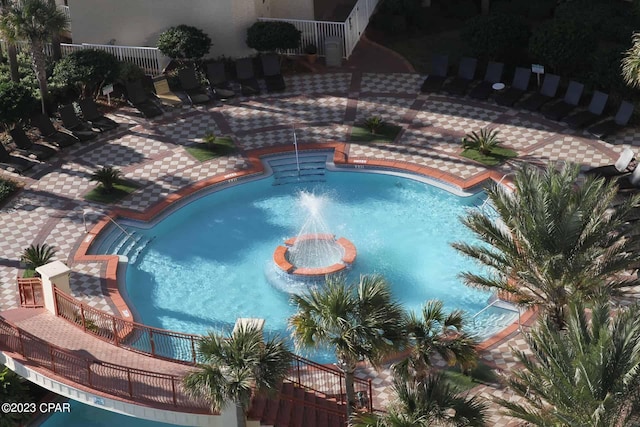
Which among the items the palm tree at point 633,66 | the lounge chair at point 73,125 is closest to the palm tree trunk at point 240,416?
the palm tree at point 633,66

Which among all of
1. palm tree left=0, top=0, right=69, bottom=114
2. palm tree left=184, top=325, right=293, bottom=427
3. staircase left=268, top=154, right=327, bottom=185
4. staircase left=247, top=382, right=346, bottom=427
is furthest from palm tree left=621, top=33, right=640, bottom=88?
palm tree left=0, top=0, right=69, bottom=114

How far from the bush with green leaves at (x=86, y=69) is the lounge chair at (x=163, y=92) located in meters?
1.42

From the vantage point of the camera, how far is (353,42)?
37.8m

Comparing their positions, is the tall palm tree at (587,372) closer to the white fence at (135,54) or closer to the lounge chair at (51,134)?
the lounge chair at (51,134)

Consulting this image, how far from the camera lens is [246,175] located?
3206cm

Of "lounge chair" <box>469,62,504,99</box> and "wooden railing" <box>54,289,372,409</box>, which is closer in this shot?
"wooden railing" <box>54,289,372,409</box>

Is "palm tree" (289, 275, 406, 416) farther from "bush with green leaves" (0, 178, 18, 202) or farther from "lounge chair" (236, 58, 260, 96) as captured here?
"lounge chair" (236, 58, 260, 96)

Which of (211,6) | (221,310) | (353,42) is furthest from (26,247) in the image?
(353,42)

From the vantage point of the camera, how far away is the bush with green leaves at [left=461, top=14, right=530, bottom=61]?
117 feet

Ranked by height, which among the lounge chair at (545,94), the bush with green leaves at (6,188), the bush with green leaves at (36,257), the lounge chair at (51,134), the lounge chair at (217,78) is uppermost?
the lounge chair at (217,78)

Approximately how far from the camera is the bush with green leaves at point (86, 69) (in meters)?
34.7

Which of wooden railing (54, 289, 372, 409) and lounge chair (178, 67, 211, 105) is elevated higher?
lounge chair (178, 67, 211, 105)

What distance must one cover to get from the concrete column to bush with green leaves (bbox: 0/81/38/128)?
10.1m

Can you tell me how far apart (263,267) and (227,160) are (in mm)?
5258
